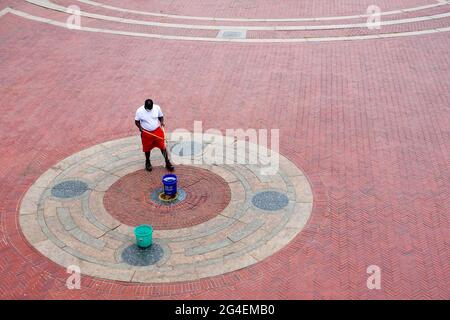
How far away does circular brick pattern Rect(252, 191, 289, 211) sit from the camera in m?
11.3

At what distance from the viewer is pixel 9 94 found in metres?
16.7

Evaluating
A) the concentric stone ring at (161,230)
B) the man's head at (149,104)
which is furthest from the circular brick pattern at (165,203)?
the man's head at (149,104)

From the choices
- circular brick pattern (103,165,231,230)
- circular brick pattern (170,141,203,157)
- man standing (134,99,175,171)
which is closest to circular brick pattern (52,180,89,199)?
circular brick pattern (103,165,231,230)

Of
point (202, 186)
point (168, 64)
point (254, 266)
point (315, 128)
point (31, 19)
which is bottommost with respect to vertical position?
point (254, 266)

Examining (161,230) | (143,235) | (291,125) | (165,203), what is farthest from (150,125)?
(291,125)

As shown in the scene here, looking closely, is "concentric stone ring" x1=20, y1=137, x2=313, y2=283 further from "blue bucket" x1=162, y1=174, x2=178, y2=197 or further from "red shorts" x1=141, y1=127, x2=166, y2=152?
"blue bucket" x1=162, y1=174, x2=178, y2=197

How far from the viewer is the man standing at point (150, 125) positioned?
39.0ft

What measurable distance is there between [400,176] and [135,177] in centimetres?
613

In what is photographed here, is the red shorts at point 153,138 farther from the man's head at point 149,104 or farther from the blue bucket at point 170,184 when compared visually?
the blue bucket at point 170,184

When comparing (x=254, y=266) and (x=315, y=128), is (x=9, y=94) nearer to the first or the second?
(x=315, y=128)

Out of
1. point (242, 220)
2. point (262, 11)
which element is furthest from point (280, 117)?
point (262, 11)

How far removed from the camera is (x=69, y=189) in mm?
11875

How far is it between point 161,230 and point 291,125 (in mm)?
5613

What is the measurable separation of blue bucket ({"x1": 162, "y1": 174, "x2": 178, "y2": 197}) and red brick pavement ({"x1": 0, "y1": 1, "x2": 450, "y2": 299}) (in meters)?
2.70
